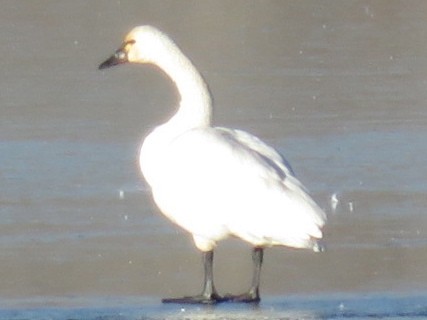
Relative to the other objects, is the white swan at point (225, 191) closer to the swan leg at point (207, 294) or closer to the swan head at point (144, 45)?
the swan leg at point (207, 294)

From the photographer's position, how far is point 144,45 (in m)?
9.14

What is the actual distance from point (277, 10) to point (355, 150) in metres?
7.57

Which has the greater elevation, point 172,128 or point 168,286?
point 172,128

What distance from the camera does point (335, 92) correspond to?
46.4 feet

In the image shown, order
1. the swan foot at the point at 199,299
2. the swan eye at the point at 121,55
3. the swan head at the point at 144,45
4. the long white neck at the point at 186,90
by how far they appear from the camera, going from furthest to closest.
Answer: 1. the swan eye at the point at 121,55
2. the swan head at the point at 144,45
3. the long white neck at the point at 186,90
4. the swan foot at the point at 199,299

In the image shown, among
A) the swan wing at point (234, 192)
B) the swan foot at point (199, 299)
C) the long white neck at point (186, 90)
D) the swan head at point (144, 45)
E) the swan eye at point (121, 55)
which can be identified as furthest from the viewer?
the swan eye at point (121, 55)

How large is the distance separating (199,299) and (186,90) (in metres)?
1.31

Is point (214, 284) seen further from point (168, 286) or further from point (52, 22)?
point (52, 22)

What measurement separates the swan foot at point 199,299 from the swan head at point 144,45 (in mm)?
1625

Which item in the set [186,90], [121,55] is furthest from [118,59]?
[186,90]

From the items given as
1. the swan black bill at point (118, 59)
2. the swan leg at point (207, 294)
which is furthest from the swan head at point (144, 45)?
the swan leg at point (207, 294)

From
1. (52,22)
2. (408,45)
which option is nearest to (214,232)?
(408,45)

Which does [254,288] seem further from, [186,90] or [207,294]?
[186,90]

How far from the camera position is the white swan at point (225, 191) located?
7703mm
